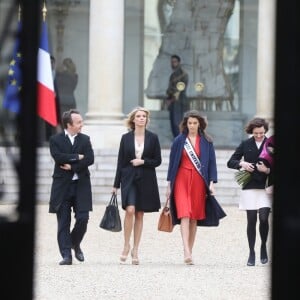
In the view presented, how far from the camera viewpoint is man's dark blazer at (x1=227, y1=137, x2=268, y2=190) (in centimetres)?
1369

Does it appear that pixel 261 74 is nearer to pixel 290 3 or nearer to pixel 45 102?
pixel 45 102

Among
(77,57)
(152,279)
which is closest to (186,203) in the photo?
(152,279)

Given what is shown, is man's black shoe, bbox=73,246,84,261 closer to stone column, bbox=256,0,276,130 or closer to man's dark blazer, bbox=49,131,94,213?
man's dark blazer, bbox=49,131,94,213

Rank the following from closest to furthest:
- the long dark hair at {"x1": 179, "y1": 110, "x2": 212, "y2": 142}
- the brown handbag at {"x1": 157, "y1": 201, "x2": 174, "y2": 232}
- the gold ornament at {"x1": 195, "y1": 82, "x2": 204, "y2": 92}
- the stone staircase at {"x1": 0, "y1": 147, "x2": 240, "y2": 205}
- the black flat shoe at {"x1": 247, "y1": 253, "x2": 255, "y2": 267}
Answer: the black flat shoe at {"x1": 247, "y1": 253, "x2": 255, "y2": 267}, the brown handbag at {"x1": 157, "y1": 201, "x2": 174, "y2": 232}, the long dark hair at {"x1": 179, "y1": 110, "x2": 212, "y2": 142}, the stone staircase at {"x1": 0, "y1": 147, "x2": 240, "y2": 205}, the gold ornament at {"x1": 195, "y1": 82, "x2": 204, "y2": 92}

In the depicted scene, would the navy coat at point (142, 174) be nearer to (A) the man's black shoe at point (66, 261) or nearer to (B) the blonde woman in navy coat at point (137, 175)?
(B) the blonde woman in navy coat at point (137, 175)

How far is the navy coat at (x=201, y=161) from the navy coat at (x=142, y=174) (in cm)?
21

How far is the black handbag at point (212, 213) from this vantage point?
45.8 ft

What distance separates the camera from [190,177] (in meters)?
14.0

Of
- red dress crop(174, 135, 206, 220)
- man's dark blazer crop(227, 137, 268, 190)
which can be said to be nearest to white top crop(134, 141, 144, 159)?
red dress crop(174, 135, 206, 220)

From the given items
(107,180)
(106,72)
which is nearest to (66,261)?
(107,180)

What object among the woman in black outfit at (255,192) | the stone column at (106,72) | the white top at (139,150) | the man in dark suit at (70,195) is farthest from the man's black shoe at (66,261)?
the stone column at (106,72)

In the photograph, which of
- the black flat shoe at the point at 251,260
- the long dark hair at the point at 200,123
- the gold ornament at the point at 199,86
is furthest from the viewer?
the gold ornament at the point at 199,86

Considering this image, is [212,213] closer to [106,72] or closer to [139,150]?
[139,150]

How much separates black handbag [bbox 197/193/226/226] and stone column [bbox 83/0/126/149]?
44.7 ft
